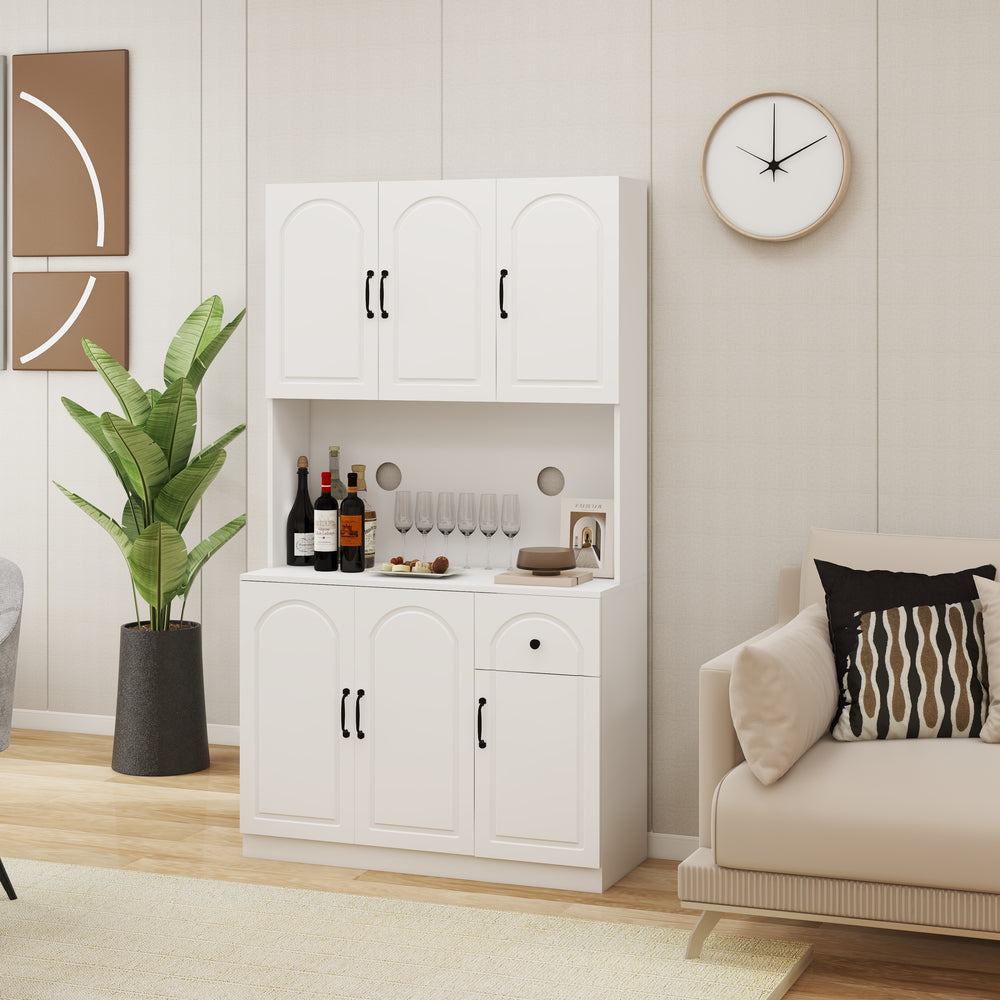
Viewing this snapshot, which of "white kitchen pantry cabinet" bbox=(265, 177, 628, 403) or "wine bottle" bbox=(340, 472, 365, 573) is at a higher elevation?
"white kitchen pantry cabinet" bbox=(265, 177, 628, 403)

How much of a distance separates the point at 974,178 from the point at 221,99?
259 centimetres

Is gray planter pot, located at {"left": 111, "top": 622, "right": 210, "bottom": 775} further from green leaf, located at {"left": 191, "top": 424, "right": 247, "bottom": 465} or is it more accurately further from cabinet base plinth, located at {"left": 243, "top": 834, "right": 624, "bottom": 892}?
cabinet base plinth, located at {"left": 243, "top": 834, "right": 624, "bottom": 892}

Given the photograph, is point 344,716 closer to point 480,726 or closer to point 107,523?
point 480,726

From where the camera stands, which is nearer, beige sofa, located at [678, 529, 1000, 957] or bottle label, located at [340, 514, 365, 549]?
beige sofa, located at [678, 529, 1000, 957]

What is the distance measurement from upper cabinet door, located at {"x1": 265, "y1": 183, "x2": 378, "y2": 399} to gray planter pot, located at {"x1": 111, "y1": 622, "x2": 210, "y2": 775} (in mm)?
1164

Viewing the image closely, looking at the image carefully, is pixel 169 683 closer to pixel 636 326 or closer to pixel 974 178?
pixel 636 326

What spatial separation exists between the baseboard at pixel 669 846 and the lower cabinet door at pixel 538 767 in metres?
0.42

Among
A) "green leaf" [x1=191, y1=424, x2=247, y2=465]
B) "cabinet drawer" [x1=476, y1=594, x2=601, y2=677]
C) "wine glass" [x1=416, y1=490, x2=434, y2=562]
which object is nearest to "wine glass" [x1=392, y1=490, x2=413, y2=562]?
"wine glass" [x1=416, y1=490, x2=434, y2=562]

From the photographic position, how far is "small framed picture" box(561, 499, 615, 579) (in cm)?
389

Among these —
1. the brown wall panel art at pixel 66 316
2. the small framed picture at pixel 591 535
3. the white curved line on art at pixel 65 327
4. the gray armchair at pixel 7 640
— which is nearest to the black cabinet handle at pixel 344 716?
the small framed picture at pixel 591 535

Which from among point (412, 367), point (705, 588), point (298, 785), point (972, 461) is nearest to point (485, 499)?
point (412, 367)

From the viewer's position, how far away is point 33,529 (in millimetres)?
5215

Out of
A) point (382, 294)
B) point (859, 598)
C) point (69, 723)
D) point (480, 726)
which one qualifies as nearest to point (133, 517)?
point (69, 723)

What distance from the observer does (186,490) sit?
183 inches
